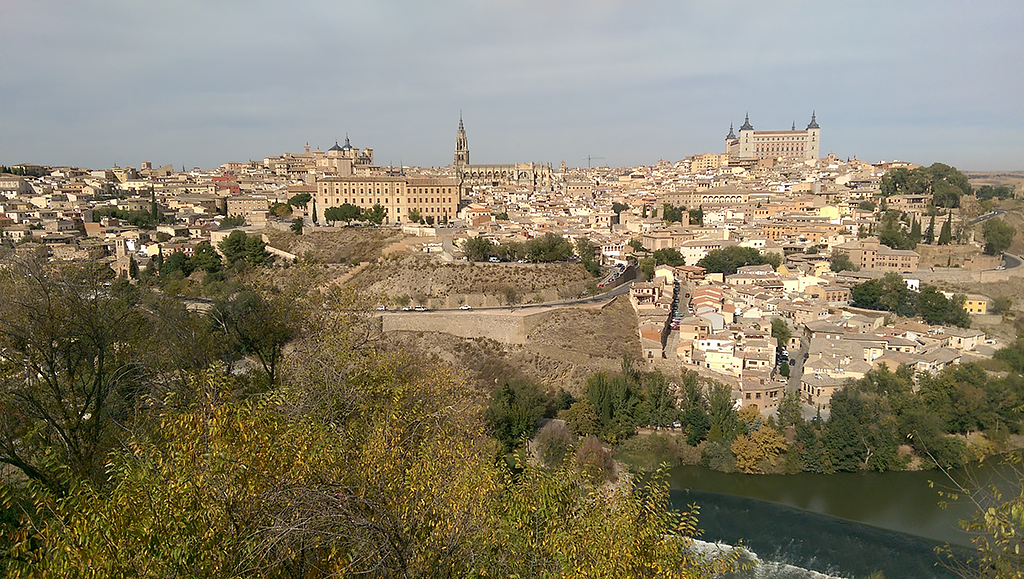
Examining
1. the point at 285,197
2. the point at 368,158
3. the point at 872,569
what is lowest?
the point at 872,569

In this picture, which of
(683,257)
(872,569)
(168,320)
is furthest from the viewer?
(683,257)

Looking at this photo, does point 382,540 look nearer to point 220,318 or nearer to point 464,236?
point 220,318

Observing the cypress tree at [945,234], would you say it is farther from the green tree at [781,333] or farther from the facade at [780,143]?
the facade at [780,143]

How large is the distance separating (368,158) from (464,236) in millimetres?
31210

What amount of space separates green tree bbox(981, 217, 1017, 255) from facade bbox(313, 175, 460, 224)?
22.5 m

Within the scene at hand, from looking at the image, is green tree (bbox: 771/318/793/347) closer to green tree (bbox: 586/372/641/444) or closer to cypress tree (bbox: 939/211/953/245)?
green tree (bbox: 586/372/641/444)

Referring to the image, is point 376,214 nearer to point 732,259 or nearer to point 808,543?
point 732,259

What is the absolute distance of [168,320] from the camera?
7.24 m

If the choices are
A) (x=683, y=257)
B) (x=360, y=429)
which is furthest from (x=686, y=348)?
(x=360, y=429)

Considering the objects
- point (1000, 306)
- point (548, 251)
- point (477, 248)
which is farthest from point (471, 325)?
point (1000, 306)

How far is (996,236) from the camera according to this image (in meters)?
24.4

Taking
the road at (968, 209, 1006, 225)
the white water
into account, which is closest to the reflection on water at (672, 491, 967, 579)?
the white water

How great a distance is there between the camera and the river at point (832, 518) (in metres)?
9.71

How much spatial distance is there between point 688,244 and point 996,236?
36.6ft
